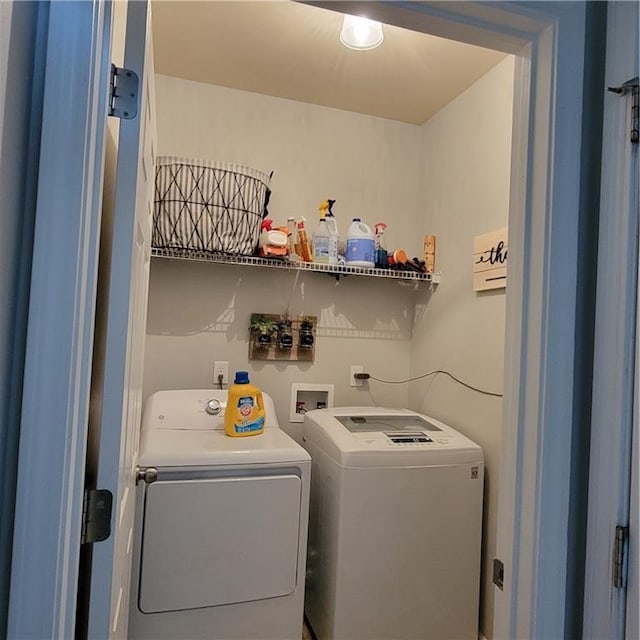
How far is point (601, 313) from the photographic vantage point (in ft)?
2.91

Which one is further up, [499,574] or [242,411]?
[242,411]

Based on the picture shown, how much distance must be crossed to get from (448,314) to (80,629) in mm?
1880

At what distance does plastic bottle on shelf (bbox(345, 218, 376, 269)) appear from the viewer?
2.23m

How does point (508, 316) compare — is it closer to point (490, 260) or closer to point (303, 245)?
point (490, 260)

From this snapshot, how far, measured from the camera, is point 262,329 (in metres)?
2.24

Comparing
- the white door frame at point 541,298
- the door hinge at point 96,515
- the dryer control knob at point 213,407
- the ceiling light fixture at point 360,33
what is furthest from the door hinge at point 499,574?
the ceiling light fixture at point 360,33

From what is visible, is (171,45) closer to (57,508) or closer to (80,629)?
(57,508)

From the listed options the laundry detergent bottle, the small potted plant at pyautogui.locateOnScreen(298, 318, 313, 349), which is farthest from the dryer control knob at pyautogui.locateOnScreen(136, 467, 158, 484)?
the small potted plant at pyautogui.locateOnScreen(298, 318, 313, 349)

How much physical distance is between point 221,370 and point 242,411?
0.45 metres

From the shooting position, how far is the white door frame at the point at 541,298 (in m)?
0.90

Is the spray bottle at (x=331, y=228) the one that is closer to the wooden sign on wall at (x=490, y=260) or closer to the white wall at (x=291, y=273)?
the white wall at (x=291, y=273)

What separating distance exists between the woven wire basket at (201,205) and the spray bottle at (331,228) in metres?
0.40

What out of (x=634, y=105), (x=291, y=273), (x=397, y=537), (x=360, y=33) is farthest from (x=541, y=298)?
(x=291, y=273)

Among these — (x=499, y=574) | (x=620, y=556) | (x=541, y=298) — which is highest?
(x=541, y=298)
